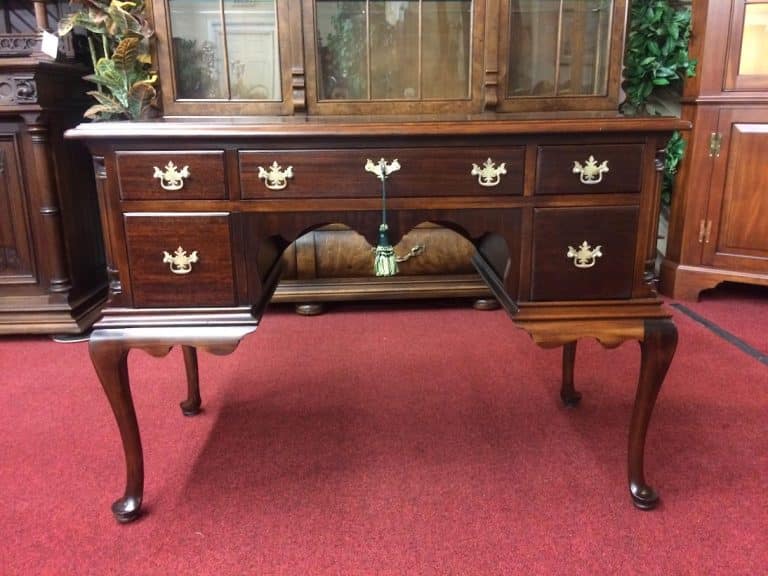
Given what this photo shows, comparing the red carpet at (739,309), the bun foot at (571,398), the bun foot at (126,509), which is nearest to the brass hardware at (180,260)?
the bun foot at (126,509)

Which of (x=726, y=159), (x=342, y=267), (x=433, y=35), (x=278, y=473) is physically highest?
(x=433, y=35)

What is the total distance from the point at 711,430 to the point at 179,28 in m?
2.10

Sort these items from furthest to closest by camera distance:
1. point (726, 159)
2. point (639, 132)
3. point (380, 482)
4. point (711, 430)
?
point (726, 159), point (711, 430), point (380, 482), point (639, 132)

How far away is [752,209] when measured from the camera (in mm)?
2617

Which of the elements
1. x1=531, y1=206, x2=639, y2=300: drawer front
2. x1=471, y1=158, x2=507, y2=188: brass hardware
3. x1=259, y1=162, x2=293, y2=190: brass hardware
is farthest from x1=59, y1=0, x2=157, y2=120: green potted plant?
x1=531, y1=206, x2=639, y2=300: drawer front

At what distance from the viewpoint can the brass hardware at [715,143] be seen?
2605 millimetres

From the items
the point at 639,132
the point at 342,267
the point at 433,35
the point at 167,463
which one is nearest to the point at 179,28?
the point at 433,35

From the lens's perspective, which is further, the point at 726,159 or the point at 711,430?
the point at 726,159

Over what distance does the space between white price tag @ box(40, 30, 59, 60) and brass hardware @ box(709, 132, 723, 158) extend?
2.59 metres

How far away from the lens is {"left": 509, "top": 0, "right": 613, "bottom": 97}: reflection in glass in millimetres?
2209

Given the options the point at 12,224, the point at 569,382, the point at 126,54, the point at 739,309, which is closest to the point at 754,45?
the point at 739,309

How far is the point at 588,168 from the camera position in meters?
1.20

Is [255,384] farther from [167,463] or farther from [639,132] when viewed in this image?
[639,132]

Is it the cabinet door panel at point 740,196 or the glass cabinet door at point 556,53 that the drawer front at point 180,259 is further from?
the cabinet door panel at point 740,196
